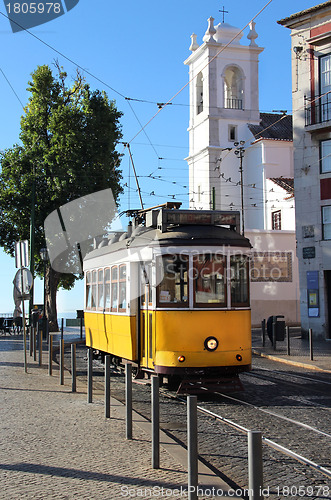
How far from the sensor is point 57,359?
1995 cm

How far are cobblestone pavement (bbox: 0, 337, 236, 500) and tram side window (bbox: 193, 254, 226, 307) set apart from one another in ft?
7.65

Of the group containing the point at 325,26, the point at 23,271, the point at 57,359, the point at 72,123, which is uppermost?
the point at 325,26

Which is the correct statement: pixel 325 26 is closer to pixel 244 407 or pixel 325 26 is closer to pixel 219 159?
pixel 244 407

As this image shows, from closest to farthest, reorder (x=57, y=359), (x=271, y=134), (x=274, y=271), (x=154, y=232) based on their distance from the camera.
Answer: (x=154, y=232) < (x=57, y=359) < (x=274, y=271) < (x=271, y=134)

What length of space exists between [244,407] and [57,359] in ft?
35.0

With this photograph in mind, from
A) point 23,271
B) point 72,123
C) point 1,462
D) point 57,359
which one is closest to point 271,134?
point 72,123

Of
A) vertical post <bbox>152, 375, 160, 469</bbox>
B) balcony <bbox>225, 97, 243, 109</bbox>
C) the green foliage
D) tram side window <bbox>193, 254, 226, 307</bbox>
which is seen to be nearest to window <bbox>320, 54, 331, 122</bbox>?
the green foliage

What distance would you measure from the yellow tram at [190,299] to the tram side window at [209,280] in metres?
0.02

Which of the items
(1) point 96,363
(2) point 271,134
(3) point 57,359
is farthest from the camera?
(2) point 271,134

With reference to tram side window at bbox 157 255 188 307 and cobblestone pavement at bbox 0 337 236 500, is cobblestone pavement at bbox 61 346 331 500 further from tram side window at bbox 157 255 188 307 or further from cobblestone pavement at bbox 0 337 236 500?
tram side window at bbox 157 255 188 307

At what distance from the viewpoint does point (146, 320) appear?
38.2ft

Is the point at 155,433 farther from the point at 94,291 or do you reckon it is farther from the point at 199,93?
the point at 199,93

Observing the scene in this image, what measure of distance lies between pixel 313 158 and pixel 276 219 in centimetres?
2037

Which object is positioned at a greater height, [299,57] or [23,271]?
[299,57]
